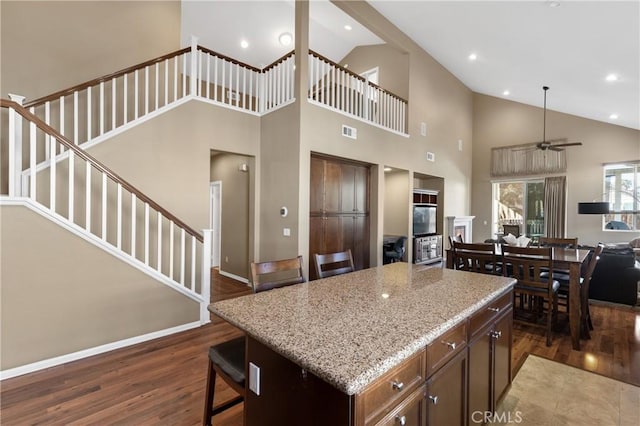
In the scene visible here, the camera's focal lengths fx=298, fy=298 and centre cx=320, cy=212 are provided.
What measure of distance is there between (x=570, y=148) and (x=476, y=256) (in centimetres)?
628

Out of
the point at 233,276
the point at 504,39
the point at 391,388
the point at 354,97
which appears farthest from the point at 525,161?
the point at 391,388

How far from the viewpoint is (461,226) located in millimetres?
8234

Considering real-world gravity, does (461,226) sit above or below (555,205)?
below

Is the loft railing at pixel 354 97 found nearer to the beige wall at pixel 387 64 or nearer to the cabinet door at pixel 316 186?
the beige wall at pixel 387 64

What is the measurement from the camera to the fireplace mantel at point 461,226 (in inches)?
306

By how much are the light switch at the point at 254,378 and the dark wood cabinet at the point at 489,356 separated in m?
1.06

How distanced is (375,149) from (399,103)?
1.52 meters

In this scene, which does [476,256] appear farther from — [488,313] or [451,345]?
[451,345]

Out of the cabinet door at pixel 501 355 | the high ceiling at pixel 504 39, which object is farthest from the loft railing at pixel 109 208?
the high ceiling at pixel 504 39

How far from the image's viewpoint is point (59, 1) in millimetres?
3965

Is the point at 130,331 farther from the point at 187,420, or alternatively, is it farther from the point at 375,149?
the point at 375,149

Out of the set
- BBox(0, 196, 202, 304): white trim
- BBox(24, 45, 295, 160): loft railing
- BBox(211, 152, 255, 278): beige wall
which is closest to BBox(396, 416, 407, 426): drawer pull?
BBox(0, 196, 202, 304): white trim

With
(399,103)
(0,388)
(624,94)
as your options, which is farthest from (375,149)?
(0,388)

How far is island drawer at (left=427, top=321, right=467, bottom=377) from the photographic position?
1217 millimetres
